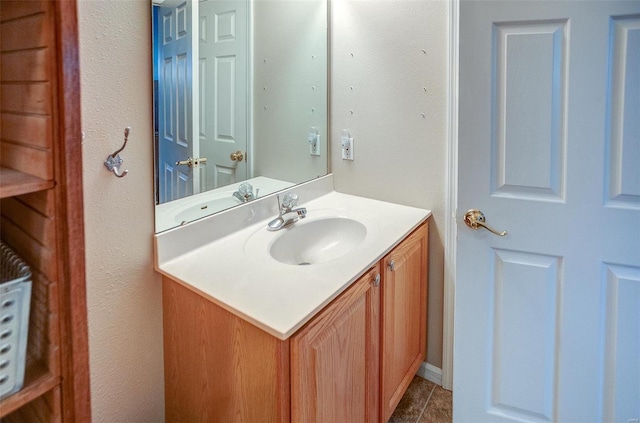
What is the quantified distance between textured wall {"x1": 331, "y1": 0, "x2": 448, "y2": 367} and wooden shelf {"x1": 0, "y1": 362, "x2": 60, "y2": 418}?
1.51m

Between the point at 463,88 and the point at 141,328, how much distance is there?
48.6 inches

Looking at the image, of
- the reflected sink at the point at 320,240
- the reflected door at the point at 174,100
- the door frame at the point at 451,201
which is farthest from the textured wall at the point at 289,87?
the door frame at the point at 451,201

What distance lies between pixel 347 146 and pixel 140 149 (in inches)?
41.6

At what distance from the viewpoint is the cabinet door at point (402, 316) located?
5.10 feet

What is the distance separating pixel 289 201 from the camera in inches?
70.2

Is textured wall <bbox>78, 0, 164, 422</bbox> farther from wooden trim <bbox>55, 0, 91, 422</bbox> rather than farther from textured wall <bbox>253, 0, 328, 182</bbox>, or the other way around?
textured wall <bbox>253, 0, 328, 182</bbox>

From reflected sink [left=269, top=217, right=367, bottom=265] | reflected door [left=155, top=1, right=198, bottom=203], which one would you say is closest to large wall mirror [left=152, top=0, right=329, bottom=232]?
reflected door [left=155, top=1, right=198, bottom=203]

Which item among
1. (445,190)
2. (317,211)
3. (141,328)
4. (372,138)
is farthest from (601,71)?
(141,328)

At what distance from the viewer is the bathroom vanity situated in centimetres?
108

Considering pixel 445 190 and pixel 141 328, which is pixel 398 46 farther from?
pixel 141 328

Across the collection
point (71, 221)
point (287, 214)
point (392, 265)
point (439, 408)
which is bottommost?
point (439, 408)

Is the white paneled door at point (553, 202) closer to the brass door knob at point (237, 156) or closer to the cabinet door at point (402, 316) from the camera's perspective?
the cabinet door at point (402, 316)

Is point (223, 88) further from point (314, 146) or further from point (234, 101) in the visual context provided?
point (314, 146)

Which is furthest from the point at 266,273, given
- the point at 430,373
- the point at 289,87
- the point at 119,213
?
the point at 430,373
